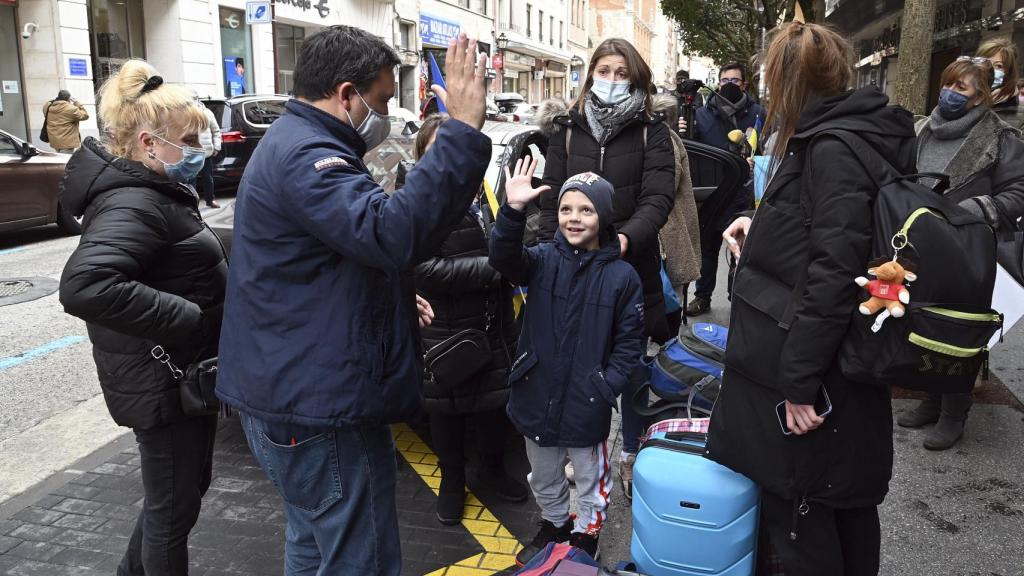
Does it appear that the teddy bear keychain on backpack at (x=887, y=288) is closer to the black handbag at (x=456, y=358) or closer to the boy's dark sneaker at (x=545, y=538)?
the boy's dark sneaker at (x=545, y=538)

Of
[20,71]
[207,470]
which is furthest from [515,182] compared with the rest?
[20,71]

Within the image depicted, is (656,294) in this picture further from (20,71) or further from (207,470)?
(20,71)

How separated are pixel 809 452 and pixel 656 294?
5.21 ft

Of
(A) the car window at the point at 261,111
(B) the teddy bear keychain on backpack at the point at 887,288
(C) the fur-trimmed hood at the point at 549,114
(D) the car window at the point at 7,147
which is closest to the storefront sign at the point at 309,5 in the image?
(A) the car window at the point at 261,111

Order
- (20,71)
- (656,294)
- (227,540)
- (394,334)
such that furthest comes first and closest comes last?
(20,71), (656,294), (227,540), (394,334)

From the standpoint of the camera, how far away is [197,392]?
242cm

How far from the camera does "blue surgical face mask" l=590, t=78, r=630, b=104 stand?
11.6ft

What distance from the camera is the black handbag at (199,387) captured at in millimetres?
2406

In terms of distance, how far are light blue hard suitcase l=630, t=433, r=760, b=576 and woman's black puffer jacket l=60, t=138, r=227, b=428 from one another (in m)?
1.51

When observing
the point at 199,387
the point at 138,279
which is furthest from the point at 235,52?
the point at 199,387

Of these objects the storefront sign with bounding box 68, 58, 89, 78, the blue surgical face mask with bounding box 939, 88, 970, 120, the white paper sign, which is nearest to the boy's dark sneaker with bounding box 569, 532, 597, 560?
the white paper sign

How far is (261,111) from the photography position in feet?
48.4

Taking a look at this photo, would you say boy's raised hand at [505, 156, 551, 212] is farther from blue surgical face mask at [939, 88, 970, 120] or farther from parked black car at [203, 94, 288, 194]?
parked black car at [203, 94, 288, 194]

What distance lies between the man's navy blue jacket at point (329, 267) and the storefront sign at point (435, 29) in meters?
33.4
